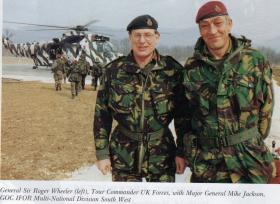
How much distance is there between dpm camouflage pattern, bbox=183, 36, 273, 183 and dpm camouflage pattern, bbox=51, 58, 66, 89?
873mm

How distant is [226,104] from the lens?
8.70 feet

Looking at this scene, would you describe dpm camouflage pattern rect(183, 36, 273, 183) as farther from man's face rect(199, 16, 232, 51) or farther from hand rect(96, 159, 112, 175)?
hand rect(96, 159, 112, 175)

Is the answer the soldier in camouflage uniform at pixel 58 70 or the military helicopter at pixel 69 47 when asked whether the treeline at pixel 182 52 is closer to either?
the military helicopter at pixel 69 47

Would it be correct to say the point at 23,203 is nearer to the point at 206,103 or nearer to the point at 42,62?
the point at 42,62

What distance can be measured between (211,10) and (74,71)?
3.26 ft

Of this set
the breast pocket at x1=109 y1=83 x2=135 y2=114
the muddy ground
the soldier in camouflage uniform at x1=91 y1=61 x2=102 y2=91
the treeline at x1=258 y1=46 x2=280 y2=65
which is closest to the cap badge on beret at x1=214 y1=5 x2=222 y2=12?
the treeline at x1=258 y1=46 x2=280 y2=65

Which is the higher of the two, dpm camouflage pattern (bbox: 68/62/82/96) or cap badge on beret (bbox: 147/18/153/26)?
cap badge on beret (bbox: 147/18/153/26)

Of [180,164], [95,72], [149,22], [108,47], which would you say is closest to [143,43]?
[149,22]

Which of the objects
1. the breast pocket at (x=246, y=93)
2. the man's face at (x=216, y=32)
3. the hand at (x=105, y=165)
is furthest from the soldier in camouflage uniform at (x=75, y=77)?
the breast pocket at (x=246, y=93)

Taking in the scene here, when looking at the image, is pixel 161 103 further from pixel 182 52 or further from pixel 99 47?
pixel 99 47

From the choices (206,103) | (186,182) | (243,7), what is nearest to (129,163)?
(186,182)

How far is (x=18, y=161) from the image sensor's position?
121 inches

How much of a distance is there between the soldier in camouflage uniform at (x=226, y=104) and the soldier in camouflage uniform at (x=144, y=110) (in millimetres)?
113

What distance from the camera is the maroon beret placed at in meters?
2.73
